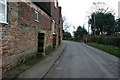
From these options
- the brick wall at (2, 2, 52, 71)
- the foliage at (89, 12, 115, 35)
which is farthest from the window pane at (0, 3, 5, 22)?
the foliage at (89, 12, 115, 35)

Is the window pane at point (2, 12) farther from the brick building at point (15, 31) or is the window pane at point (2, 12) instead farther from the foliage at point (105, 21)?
the foliage at point (105, 21)

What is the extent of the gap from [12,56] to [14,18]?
6.83 ft

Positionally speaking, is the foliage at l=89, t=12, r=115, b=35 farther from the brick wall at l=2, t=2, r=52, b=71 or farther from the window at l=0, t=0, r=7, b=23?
the window at l=0, t=0, r=7, b=23

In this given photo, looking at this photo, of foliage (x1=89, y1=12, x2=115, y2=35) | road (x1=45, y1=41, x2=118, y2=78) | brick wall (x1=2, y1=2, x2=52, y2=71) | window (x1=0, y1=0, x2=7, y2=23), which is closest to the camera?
window (x1=0, y1=0, x2=7, y2=23)

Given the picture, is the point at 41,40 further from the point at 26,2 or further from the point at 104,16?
the point at 104,16

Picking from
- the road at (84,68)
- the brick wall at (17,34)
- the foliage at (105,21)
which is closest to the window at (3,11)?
the brick wall at (17,34)

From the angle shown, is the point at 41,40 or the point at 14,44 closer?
the point at 14,44

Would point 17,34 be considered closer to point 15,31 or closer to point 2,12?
point 15,31

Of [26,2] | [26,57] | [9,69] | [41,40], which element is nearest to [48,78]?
[9,69]

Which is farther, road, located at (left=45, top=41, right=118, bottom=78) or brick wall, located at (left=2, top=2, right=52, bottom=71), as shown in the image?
brick wall, located at (left=2, top=2, right=52, bottom=71)

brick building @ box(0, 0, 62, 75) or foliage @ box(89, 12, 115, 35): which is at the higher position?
foliage @ box(89, 12, 115, 35)

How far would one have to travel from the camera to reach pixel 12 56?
5652mm

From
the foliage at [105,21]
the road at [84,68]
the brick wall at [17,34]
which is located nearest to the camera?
the road at [84,68]

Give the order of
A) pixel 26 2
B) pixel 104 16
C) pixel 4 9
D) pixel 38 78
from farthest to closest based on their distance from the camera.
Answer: pixel 104 16 < pixel 26 2 < pixel 4 9 < pixel 38 78
